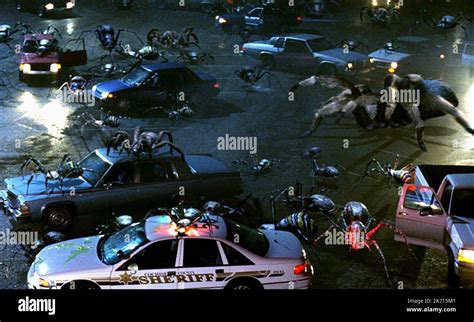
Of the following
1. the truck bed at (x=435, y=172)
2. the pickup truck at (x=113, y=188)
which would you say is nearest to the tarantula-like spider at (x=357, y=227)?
the truck bed at (x=435, y=172)

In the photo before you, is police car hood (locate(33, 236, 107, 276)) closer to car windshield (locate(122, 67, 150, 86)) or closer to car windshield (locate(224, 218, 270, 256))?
car windshield (locate(224, 218, 270, 256))

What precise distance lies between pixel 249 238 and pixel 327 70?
386 inches

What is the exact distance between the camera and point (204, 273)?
945 cm

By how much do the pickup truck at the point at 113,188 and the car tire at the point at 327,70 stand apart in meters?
7.09

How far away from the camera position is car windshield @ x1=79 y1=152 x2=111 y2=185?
12.0m

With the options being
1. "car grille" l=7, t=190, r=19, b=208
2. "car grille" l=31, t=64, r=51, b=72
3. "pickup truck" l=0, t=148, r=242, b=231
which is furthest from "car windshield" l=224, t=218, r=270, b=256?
"car grille" l=31, t=64, r=51, b=72

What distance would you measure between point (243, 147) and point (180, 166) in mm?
2709

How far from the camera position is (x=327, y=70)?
1895 centimetres

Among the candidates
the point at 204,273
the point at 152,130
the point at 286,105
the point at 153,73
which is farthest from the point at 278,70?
the point at 204,273

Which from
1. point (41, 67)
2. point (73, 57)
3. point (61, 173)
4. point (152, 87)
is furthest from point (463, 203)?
point (73, 57)

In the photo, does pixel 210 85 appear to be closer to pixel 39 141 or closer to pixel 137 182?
pixel 39 141

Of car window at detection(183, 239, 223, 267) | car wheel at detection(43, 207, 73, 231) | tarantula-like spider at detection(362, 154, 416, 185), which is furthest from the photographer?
tarantula-like spider at detection(362, 154, 416, 185)

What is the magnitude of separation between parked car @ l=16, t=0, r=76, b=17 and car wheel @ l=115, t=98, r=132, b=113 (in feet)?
33.7

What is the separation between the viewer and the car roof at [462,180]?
1124 centimetres
